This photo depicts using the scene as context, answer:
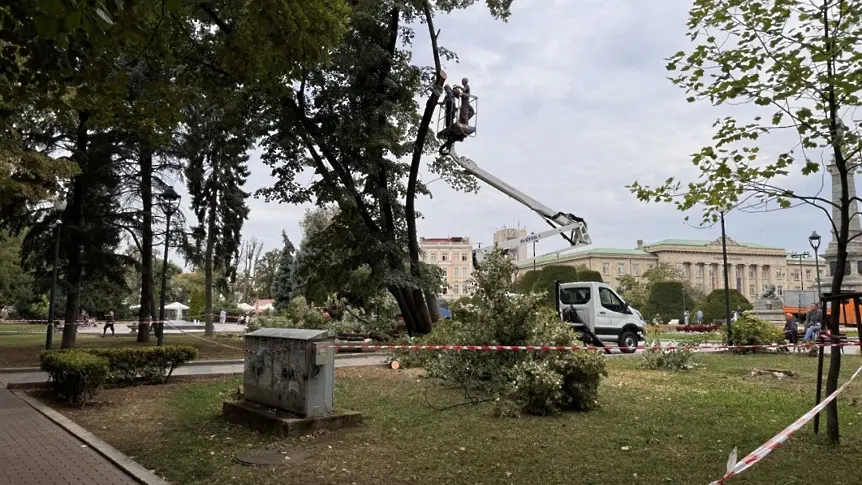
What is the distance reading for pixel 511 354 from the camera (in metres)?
10.1

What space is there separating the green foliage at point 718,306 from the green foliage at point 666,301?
655 cm

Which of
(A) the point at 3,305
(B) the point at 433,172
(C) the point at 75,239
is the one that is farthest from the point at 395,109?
(A) the point at 3,305

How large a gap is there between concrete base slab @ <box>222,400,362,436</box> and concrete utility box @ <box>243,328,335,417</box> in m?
0.11

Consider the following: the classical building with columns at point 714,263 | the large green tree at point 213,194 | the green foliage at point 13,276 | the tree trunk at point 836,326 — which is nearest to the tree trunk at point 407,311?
the large green tree at point 213,194

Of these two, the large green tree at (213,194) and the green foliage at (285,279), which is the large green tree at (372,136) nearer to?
the large green tree at (213,194)

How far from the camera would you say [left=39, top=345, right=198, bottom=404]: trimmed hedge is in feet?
32.3

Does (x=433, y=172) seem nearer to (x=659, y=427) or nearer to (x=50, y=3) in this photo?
(x=659, y=427)

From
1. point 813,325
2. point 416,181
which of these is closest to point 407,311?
point 416,181

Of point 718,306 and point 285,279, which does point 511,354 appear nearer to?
point 718,306

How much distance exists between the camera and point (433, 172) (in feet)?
69.5

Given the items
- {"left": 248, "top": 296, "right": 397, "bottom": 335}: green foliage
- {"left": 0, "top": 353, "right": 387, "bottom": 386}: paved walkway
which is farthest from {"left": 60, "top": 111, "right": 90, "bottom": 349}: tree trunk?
{"left": 248, "top": 296, "right": 397, "bottom": 335}: green foliage

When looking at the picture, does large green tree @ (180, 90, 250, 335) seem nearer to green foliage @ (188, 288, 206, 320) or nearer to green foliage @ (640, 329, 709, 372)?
green foliage @ (640, 329, 709, 372)

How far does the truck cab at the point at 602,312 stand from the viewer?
20.9 meters

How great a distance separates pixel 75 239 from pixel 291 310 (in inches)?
363
